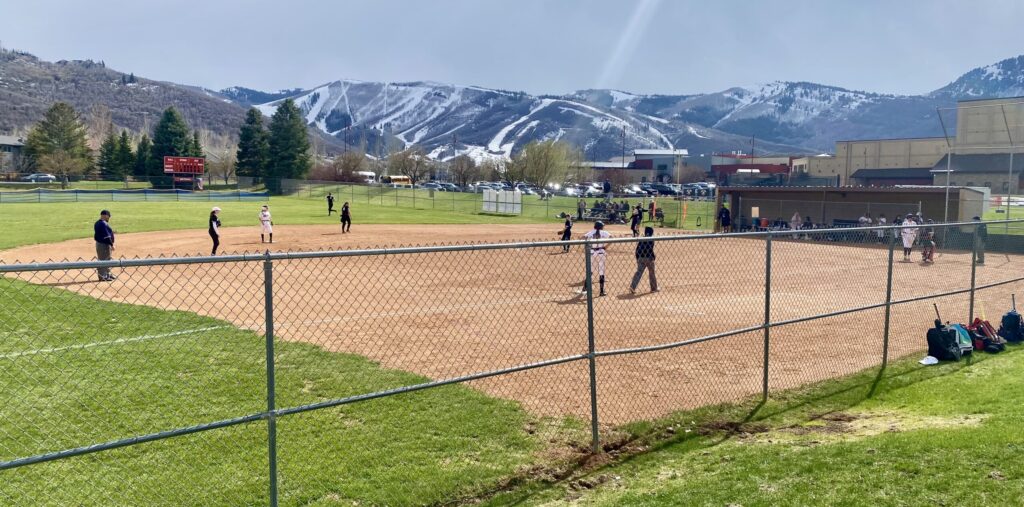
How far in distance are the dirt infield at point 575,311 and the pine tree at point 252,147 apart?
2843 inches

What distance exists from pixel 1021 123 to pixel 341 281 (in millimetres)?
52049

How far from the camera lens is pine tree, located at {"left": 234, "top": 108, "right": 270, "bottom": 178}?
96.1 meters

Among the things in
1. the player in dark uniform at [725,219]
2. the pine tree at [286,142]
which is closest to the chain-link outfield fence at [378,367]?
the player in dark uniform at [725,219]

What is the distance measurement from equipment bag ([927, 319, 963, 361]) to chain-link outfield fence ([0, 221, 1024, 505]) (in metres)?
0.60

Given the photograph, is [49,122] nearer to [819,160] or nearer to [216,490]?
[819,160]

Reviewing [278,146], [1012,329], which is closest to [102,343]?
[1012,329]

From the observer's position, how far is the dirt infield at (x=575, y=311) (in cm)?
990

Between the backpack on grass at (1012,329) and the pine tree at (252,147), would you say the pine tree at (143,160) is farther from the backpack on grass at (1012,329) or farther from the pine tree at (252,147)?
the backpack on grass at (1012,329)

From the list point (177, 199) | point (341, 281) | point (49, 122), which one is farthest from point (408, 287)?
point (49, 122)

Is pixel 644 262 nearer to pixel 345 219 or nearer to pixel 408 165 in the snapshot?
pixel 345 219

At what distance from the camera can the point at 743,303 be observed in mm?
16484

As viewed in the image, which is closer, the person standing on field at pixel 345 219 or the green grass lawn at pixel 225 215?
the green grass lawn at pixel 225 215

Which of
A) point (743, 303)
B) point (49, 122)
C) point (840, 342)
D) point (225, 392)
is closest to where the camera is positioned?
point (225, 392)

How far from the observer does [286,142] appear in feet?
310
